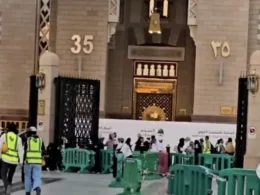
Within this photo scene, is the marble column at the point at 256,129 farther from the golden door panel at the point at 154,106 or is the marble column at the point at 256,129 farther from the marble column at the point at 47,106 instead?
the golden door panel at the point at 154,106

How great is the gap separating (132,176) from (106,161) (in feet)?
27.7

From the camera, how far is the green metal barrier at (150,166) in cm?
2022

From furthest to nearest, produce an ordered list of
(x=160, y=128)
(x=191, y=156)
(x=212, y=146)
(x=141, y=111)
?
(x=141, y=111) < (x=160, y=128) < (x=212, y=146) < (x=191, y=156)

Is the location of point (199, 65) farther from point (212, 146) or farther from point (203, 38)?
point (212, 146)

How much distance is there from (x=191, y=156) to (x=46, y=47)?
990 cm

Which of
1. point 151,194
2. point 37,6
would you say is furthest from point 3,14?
point 151,194

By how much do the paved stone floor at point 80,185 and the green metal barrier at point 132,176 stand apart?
1.43 m

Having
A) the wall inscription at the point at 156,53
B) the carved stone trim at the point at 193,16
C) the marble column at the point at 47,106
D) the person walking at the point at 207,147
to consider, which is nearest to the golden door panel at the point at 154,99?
the wall inscription at the point at 156,53

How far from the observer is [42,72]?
75.0ft

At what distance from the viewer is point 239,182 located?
10.2 meters

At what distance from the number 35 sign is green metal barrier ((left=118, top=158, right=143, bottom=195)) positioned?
15.0 metres

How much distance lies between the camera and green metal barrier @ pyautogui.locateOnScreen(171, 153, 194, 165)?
72.9 ft

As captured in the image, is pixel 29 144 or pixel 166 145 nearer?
pixel 29 144

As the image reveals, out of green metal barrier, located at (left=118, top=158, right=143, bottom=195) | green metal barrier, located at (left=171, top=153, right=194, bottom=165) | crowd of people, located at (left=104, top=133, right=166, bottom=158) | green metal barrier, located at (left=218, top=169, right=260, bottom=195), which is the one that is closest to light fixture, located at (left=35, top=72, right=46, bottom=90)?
crowd of people, located at (left=104, top=133, right=166, bottom=158)
